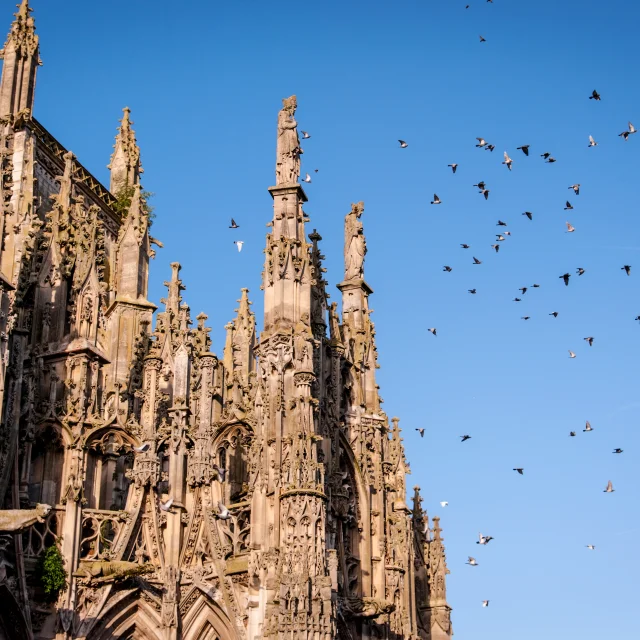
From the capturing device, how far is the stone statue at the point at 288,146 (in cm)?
3812

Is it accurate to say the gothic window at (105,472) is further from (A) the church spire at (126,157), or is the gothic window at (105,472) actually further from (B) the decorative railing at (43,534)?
(A) the church spire at (126,157)

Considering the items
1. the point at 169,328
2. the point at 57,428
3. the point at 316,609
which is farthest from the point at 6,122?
the point at 316,609

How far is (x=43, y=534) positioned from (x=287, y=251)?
33.5 feet

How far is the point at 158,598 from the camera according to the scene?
108ft

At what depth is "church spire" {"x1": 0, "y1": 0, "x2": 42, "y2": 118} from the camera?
45.5m

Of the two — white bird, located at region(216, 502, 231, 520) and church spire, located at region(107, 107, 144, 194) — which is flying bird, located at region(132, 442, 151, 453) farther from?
church spire, located at region(107, 107, 144, 194)

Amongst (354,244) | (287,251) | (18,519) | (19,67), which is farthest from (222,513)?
(19,67)

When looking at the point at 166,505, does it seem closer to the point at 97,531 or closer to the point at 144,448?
the point at 144,448

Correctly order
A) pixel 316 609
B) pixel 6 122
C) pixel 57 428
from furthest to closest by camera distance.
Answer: pixel 6 122 → pixel 57 428 → pixel 316 609

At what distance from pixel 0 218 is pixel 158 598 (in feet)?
33.1

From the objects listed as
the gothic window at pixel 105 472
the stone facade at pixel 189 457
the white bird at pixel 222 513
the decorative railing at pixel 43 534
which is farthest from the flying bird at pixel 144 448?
the decorative railing at pixel 43 534

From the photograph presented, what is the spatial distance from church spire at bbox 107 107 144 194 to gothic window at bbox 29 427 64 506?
20.0 m

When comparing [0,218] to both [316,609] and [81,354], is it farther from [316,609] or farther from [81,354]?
[316,609]

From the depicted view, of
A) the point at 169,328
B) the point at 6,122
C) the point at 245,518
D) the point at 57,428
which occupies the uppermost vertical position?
the point at 6,122
